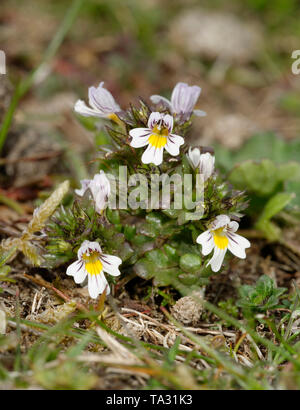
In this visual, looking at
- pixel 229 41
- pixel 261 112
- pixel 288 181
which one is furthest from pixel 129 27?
pixel 288 181

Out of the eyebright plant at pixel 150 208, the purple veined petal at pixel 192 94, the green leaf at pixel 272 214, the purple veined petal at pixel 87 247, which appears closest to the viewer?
the purple veined petal at pixel 87 247

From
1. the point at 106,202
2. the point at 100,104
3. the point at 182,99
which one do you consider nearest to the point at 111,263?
the point at 106,202

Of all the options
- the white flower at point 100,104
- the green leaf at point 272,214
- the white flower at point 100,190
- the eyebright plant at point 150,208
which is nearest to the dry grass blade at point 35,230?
the eyebright plant at point 150,208

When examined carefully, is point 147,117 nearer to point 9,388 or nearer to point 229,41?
point 9,388

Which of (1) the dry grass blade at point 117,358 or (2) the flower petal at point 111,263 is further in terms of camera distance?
(2) the flower petal at point 111,263

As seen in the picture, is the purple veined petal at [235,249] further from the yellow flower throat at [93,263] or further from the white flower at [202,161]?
the yellow flower throat at [93,263]

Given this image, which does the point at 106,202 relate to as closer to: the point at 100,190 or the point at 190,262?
the point at 100,190

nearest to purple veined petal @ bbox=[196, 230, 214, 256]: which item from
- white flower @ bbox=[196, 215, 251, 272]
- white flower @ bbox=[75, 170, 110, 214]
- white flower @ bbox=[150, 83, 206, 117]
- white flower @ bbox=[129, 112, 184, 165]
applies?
white flower @ bbox=[196, 215, 251, 272]
